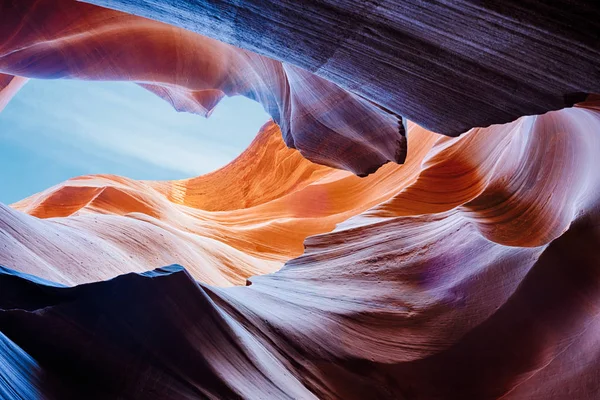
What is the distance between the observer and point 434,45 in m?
1.64

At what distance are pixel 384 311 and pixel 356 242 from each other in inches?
50.3

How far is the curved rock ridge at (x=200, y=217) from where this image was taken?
12.8ft

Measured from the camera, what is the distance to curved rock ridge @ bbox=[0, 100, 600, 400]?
1806mm

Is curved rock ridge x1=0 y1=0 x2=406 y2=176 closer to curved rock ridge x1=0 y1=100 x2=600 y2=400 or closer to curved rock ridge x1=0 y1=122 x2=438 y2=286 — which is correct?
curved rock ridge x1=0 y1=100 x2=600 y2=400

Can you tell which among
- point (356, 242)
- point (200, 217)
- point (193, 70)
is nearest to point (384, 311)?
point (356, 242)

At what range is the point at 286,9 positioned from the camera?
1692 millimetres

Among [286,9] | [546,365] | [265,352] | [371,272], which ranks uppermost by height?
[286,9]

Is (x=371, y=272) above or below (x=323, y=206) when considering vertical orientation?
below

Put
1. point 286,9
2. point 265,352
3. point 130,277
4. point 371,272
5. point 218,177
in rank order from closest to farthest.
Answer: point 286,9
point 130,277
point 265,352
point 371,272
point 218,177

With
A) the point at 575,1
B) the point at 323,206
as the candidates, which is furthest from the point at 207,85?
the point at 575,1

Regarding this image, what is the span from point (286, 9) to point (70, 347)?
151 cm

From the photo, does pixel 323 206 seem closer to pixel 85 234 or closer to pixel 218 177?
pixel 218 177

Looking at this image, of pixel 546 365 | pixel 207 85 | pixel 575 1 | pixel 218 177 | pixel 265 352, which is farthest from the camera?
pixel 218 177

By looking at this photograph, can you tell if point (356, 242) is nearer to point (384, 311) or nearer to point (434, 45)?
point (384, 311)
